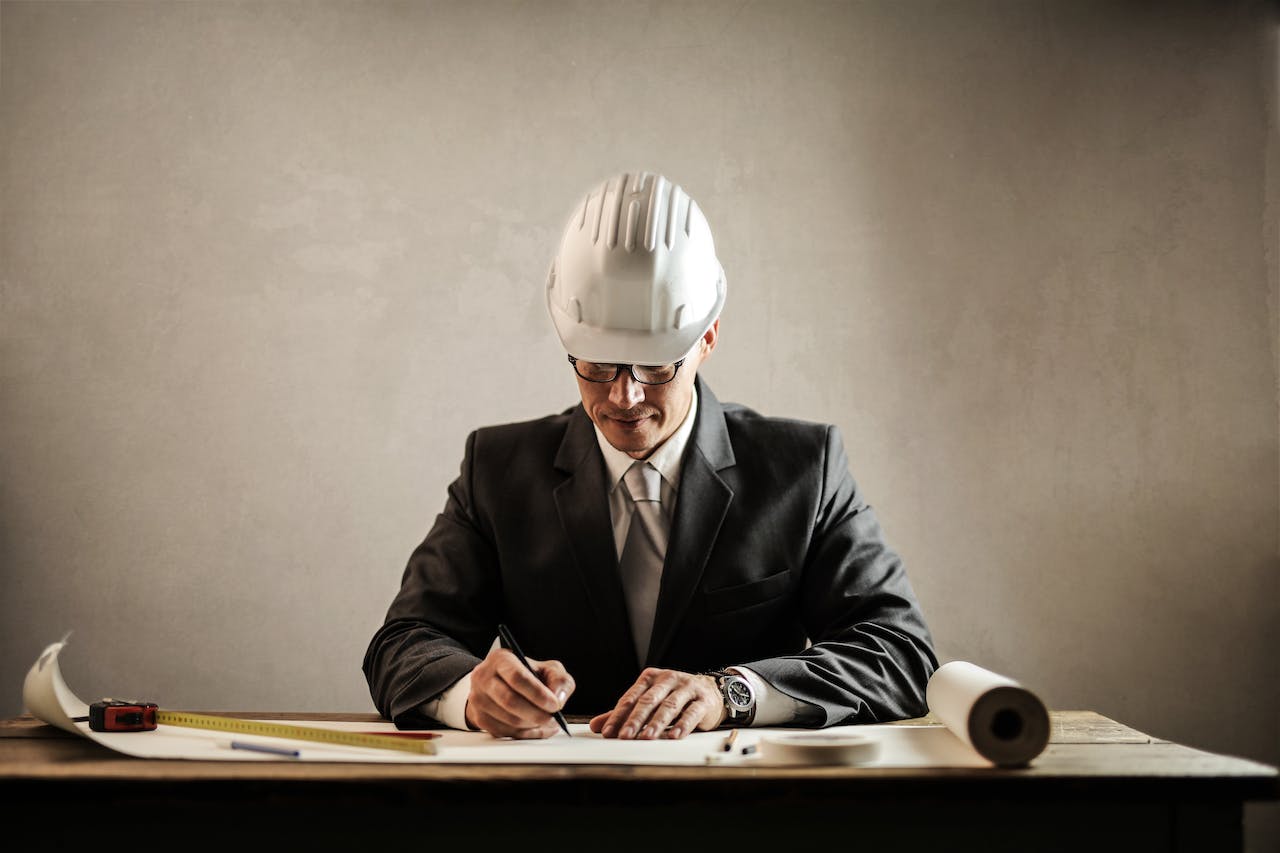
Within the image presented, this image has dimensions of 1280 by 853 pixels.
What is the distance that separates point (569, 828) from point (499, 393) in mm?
2312

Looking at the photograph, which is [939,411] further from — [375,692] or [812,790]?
[812,790]

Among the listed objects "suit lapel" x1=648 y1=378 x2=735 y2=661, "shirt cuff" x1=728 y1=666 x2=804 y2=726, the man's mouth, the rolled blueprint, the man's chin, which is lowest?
"shirt cuff" x1=728 y1=666 x2=804 y2=726

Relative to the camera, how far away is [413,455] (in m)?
3.41

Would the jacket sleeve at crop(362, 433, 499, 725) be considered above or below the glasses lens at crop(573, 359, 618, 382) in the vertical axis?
below

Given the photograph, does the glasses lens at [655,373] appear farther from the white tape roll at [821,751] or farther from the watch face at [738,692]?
the white tape roll at [821,751]

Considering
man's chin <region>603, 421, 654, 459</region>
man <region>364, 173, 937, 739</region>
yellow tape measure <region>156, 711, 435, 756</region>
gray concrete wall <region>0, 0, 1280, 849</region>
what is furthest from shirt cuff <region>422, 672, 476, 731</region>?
gray concrete wall <region>0, 0, 1280, 849</region>

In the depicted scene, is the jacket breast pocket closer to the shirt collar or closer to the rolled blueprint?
the shirt collar

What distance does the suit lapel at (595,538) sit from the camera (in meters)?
2.06

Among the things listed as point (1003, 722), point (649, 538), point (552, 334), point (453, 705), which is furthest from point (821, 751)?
point (552, 334)

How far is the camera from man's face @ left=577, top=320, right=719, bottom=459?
6.51 feet

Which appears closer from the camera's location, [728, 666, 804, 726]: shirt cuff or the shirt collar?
[728, 666, 804, 726]: shirt cuff

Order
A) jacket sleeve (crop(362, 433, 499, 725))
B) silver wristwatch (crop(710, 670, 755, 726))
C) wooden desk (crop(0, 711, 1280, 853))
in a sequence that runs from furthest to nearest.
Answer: jacket sleeve (crop(362, 433, 499, 725)) → silver wristwatch (crop(710, 670, 755, 726)) → wooden desk (crop(0, 711, 1280, 853))

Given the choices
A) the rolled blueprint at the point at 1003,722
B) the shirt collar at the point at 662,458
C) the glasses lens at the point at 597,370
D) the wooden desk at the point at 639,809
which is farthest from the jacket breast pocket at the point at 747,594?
the wooden desk at the point at 639,809

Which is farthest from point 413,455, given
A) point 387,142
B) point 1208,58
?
point 1208,58
